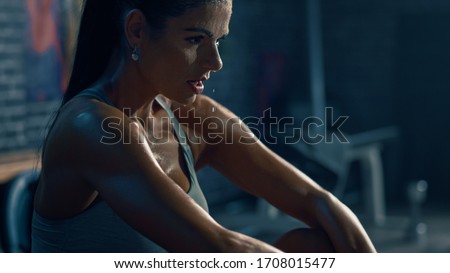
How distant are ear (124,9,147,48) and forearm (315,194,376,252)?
1.55 ft

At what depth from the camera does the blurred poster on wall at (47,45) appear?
3.01 m

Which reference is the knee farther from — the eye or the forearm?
the eye

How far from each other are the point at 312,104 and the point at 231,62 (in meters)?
0.69

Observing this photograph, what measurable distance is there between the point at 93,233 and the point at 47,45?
204 cm

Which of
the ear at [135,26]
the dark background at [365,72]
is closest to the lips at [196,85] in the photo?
the ear at [135,26]

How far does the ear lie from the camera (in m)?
1.12

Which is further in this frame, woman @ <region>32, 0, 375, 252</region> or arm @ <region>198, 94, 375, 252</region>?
arm @ <region>198, 94, 375, 252</region>

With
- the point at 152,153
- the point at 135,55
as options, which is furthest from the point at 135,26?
the point at 152,153

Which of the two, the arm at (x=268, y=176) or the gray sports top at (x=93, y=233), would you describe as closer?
the gray sports top at (x=93, y=233)

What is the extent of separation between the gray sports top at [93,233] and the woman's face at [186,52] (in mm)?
100

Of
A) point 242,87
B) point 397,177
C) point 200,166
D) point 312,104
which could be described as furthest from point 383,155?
point 200,166

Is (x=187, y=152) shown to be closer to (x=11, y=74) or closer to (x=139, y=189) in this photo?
(x=139, y=189)

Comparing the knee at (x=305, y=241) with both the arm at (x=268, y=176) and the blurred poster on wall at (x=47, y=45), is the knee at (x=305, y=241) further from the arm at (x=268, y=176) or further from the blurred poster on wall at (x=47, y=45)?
the blurred poster on wall at (x=47, y=45)

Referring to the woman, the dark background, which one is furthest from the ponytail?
the dark background
